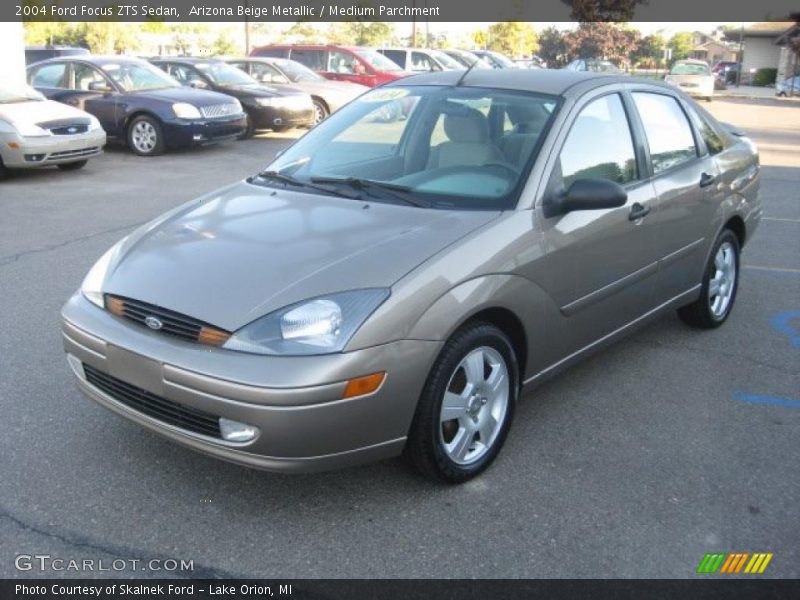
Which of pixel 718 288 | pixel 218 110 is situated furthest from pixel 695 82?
pixel 718 288

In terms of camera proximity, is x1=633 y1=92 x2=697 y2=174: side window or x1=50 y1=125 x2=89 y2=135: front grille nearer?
x1=633 y1=92 x2=697 y2=174: side window

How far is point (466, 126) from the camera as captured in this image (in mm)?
4145

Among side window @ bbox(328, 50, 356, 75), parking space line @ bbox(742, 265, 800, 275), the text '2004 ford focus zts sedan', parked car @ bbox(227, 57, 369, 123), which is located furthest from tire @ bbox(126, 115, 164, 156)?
parking space line @ bbox(742, 265, 800, 275)

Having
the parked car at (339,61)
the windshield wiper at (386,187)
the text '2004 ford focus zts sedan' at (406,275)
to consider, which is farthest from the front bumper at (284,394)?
the parked car at (339,61)

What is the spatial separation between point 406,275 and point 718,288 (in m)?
3.12

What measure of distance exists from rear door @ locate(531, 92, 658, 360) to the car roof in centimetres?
13

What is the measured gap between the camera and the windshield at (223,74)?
15.8 metres

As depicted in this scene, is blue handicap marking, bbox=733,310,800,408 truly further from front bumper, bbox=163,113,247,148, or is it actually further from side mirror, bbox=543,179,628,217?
front bumper, bbox=163,113,247,148

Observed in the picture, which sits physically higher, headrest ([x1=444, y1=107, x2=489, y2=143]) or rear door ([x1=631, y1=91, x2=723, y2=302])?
headrest ([x1=444, y1=107, x2=489, y2=143])

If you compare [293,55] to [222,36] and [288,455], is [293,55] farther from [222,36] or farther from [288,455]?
[222,36]

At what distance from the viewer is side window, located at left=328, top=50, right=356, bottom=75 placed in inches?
797

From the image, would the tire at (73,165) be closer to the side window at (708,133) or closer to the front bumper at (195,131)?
the front bumper at (195,131)

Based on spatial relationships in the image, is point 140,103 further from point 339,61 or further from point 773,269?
point 773,269

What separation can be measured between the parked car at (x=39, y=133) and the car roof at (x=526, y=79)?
7.52 meters
